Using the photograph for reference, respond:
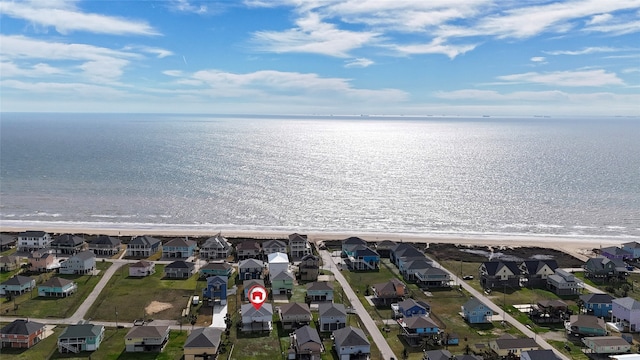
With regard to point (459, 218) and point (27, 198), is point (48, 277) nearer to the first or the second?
point (27, 198)

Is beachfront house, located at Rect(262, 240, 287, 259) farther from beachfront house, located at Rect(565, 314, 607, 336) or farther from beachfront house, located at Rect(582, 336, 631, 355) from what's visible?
beachfront house, located at Rect(582, 336, 631, 355)

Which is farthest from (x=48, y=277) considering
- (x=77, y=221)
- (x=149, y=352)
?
(x=77, y=221)

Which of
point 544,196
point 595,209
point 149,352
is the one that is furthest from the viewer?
point 544,196

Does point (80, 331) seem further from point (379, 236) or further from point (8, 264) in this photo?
point (379, 236)

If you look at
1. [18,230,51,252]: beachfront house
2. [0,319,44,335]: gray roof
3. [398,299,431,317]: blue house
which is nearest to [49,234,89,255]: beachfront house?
[18,230,51,252]: beachfront house

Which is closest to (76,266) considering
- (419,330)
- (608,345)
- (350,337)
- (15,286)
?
(15,286)

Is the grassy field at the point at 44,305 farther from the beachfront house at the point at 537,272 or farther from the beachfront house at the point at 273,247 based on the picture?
the beachfront house at the point at 537,272

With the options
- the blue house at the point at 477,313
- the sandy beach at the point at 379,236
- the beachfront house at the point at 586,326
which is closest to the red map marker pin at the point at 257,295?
the blue house at the point at 477,313
